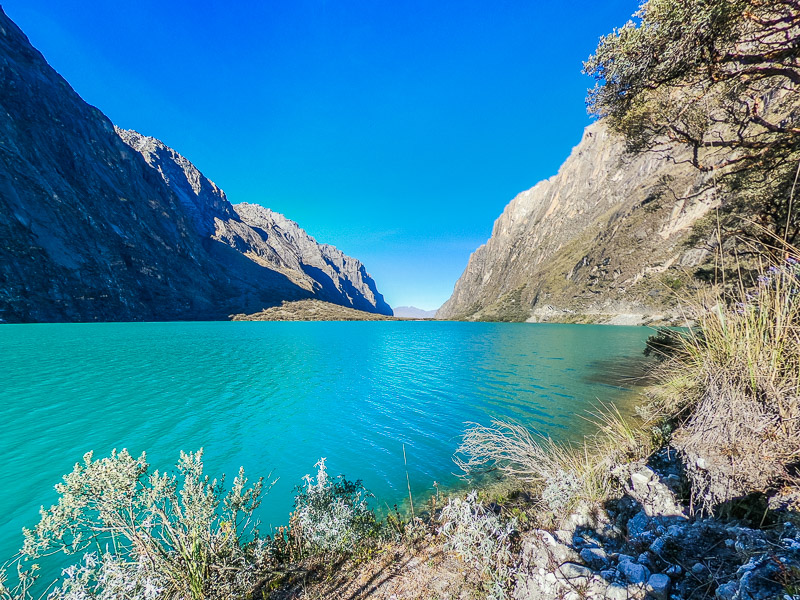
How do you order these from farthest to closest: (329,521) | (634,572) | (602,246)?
(602,246) → (329,521) → (634,572)

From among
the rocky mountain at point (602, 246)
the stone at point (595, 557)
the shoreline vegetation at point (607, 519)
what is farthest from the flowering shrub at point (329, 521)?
the rocky mountain at point (602, 246)

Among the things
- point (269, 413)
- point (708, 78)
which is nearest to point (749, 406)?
point (708, 78)

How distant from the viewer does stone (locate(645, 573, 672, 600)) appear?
7.82 ft

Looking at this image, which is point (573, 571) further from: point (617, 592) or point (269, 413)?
point (269, 413)

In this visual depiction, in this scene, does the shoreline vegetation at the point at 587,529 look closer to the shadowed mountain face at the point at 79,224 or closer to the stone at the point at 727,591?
the stone at the point at 727,591

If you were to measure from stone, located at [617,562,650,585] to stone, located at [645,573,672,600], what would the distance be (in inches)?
2.5

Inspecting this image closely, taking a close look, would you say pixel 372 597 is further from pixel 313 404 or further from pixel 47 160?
pixel 47 160

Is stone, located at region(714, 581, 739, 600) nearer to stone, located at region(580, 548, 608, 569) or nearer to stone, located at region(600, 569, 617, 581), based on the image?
stone, located at region(600, 569, 617, 581)

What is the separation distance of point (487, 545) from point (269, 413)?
1298cm

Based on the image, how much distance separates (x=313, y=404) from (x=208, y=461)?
6432 mm

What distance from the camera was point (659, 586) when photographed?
94.7 inches

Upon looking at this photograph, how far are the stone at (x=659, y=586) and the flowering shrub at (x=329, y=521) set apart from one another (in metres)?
3.78

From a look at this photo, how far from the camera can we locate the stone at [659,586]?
93.9 inches

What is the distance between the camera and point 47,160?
89125mm
